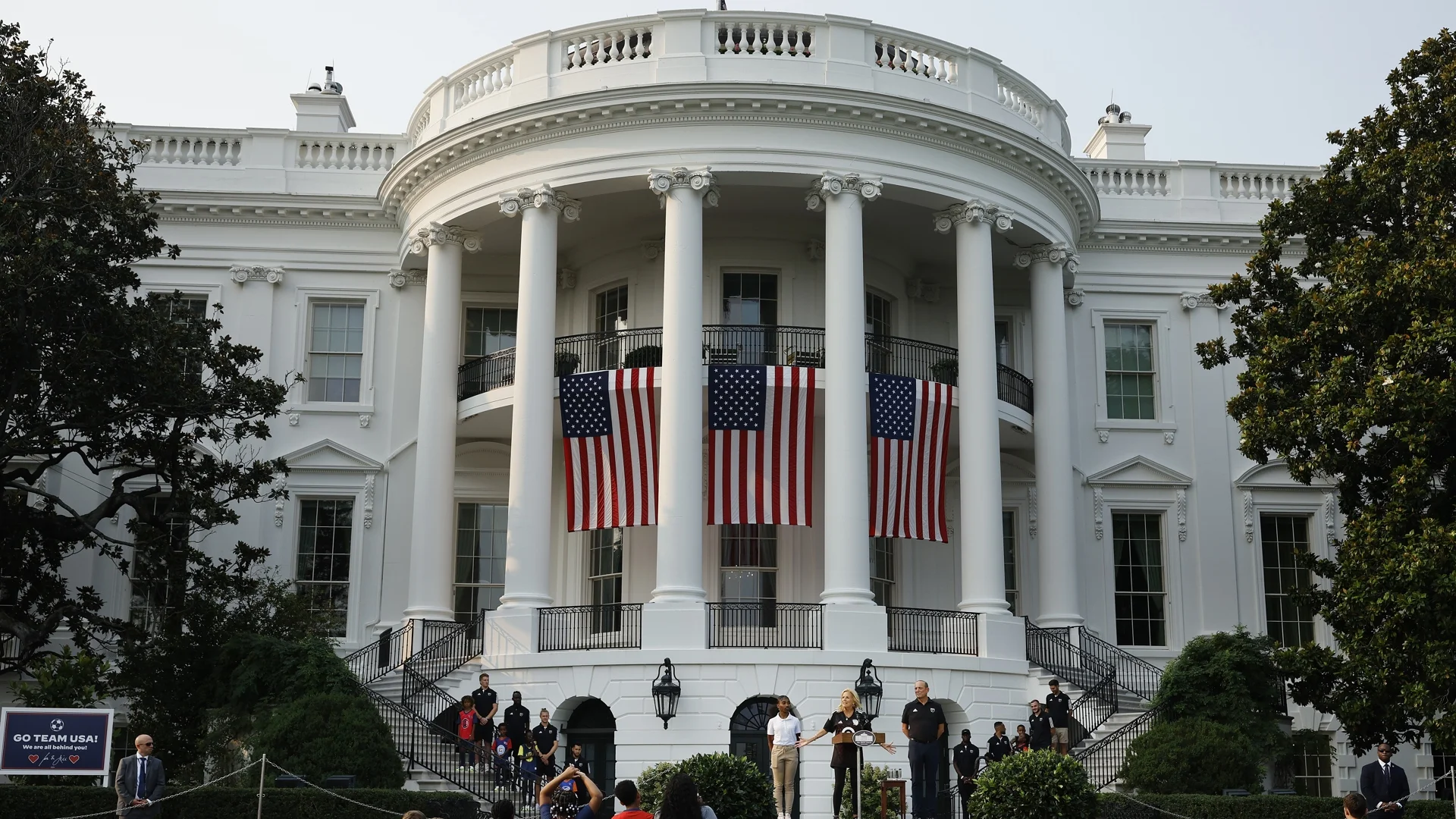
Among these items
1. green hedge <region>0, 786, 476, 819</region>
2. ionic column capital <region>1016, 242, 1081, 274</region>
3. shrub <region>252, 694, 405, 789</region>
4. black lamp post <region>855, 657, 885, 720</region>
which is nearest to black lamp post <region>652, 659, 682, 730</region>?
black lamp post <region>855, 657, 885, 720</region>

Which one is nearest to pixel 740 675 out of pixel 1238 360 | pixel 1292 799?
pixel 1292 799

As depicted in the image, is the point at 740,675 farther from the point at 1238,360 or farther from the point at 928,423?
the point at 1238,360

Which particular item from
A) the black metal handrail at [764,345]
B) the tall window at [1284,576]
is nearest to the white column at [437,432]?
the black metal handrail at [764,345]

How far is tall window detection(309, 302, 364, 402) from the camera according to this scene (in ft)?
99.7

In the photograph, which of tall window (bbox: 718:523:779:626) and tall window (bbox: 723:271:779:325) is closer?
tall window (bbox: 718:523:779:626)

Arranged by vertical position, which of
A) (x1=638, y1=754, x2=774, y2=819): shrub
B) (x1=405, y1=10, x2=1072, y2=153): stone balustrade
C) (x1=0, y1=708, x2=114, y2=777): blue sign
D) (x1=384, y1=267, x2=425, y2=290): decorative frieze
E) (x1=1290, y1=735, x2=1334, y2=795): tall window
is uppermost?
(x1=405, y1=10, x2=1072, y2=153): stone balustrade

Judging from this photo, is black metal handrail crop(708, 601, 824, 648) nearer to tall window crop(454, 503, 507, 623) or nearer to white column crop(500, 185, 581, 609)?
white column crop(500, 185, 581, 609)

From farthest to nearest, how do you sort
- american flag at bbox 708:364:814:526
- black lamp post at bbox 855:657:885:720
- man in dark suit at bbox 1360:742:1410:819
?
american flag at bbox 708:364:814:526, black lamp post at bbox 855:657:885:720, man in dark suit at bbox 1360:742:1410:819

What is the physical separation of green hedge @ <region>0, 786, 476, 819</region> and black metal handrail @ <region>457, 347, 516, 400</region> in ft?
37.0

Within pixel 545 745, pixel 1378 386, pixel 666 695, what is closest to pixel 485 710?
pixel 545 745

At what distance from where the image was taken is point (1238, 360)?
3136cm

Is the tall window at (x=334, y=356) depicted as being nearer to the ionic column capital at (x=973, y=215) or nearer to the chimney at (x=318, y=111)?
the chimney at (x=318, y=111)

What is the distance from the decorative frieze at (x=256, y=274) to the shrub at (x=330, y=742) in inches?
467

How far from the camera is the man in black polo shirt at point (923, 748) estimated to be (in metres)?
17.5
